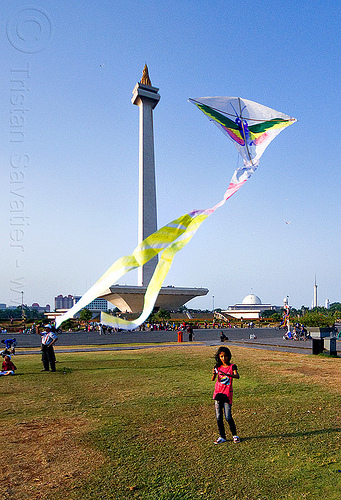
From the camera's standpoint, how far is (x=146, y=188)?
74.4 meters

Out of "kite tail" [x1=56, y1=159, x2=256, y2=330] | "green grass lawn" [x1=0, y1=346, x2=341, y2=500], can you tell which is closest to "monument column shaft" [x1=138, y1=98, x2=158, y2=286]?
"green grass lawn" [x1=0, y1=346, x2=341, y2=500]

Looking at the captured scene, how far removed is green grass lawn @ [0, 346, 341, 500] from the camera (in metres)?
4.07

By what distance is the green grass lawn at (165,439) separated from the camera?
4066 mm

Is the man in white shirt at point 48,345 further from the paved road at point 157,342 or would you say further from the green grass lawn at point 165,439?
the paved road at point 157,342

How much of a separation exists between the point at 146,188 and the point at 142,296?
831 inches

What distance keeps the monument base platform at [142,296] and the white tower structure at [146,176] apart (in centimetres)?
304

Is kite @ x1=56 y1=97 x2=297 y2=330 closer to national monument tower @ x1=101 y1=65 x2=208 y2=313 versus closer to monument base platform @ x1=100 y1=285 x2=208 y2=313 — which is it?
monument base platform @ x1=100 y1=285 x2=208 y2=313

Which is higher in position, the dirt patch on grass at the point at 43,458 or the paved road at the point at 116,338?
the dirt patch on grass at the point at 43,458

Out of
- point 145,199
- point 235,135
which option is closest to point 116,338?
point 235,135

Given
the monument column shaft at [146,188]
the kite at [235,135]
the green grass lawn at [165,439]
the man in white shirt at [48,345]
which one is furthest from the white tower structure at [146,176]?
the kite at [235,135]

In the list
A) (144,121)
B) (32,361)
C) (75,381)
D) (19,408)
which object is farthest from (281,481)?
(144,121)

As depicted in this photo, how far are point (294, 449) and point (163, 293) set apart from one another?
72.3 m

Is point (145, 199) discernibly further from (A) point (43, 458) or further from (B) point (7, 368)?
(A) point (43, 458)

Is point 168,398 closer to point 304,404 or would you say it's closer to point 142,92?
point 304,404
